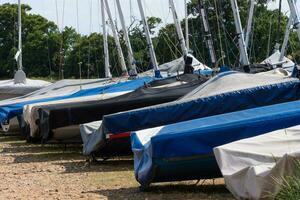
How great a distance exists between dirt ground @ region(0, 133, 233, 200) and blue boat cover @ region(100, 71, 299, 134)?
35.3 inches

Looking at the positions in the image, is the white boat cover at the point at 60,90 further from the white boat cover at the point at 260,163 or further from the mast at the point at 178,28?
the white boat cover at the point at 260,163

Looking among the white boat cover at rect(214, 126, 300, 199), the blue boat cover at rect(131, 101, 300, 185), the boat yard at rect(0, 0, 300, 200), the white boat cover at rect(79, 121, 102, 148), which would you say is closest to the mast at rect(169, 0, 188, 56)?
the boat yard at rect(0, 0, 300, 200)

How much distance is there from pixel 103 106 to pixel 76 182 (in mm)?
3975

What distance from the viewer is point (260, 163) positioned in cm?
721

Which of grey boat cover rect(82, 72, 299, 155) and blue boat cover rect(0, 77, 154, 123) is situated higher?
grey boat cover rect(82, 72, 299, 155)

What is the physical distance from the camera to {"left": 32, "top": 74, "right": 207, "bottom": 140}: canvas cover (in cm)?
1453

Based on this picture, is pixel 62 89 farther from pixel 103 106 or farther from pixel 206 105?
pixel 206 105

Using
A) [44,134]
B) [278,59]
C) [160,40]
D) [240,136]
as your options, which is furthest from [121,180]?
[160,40]

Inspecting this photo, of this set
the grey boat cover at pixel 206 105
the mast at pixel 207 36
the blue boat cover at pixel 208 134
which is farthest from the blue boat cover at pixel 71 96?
the blue boat cover at pixel 208 134

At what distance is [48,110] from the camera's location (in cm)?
1581

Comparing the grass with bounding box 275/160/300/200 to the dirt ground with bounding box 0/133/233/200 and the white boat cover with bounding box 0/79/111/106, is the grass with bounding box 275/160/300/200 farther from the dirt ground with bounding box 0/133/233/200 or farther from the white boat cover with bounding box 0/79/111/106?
the white boat cover with bounding box 0/79/111/106

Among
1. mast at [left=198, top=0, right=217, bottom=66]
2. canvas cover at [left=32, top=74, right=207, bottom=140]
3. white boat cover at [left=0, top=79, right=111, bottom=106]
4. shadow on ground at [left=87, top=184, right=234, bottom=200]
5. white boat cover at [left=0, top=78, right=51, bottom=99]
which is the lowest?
white boat cover at [left=0, top=78, right=51, bottom=99]

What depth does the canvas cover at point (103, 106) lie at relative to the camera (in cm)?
1453

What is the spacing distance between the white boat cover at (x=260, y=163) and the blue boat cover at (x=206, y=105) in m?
3.80
